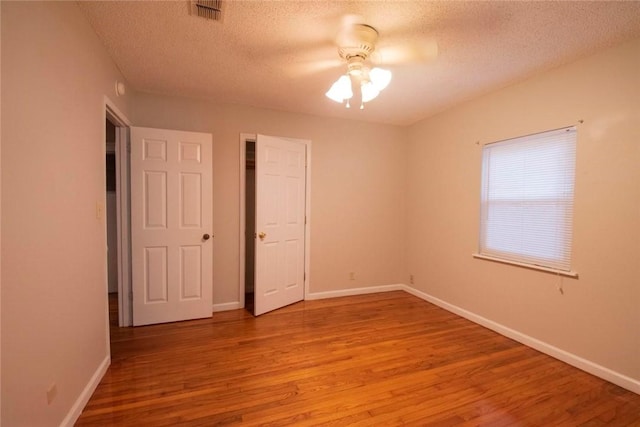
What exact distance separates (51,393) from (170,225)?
180 centimetres

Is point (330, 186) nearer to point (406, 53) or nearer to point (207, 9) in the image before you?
point (406, 53)

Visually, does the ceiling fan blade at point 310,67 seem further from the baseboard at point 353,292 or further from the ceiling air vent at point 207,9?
the baseboard at point 353,292

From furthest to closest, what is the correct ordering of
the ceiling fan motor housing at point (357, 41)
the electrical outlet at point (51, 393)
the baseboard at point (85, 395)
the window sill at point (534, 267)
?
the window sill at point (534, 267), the ceiling fan motor housing at point (357, 41), the baseboard at point (85, 395), the electrical outlet at point (51, 393)

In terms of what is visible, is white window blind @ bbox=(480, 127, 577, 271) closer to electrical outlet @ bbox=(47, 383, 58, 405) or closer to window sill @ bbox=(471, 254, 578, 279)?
window sill @ bbox=(471, 254, 578, 279)

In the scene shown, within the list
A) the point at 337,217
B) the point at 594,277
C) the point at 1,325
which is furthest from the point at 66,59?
the point at 594,277

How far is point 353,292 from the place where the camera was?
A: 4.12 m

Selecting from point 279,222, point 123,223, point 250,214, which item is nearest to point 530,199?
point 279,222

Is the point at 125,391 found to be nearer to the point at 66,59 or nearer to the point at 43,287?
the point at 43,287

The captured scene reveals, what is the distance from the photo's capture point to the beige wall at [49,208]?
1179 mm

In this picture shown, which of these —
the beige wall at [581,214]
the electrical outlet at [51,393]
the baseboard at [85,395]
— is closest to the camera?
the electrical outlet at [51,393]

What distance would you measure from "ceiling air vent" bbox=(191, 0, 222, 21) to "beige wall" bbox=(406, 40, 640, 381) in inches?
106

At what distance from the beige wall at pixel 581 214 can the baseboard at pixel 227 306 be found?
8.58ft

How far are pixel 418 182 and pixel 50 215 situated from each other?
12.6 ft

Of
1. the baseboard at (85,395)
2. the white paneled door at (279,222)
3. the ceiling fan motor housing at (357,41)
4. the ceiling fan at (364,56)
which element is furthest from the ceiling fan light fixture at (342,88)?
the baseboard at (85,395)
